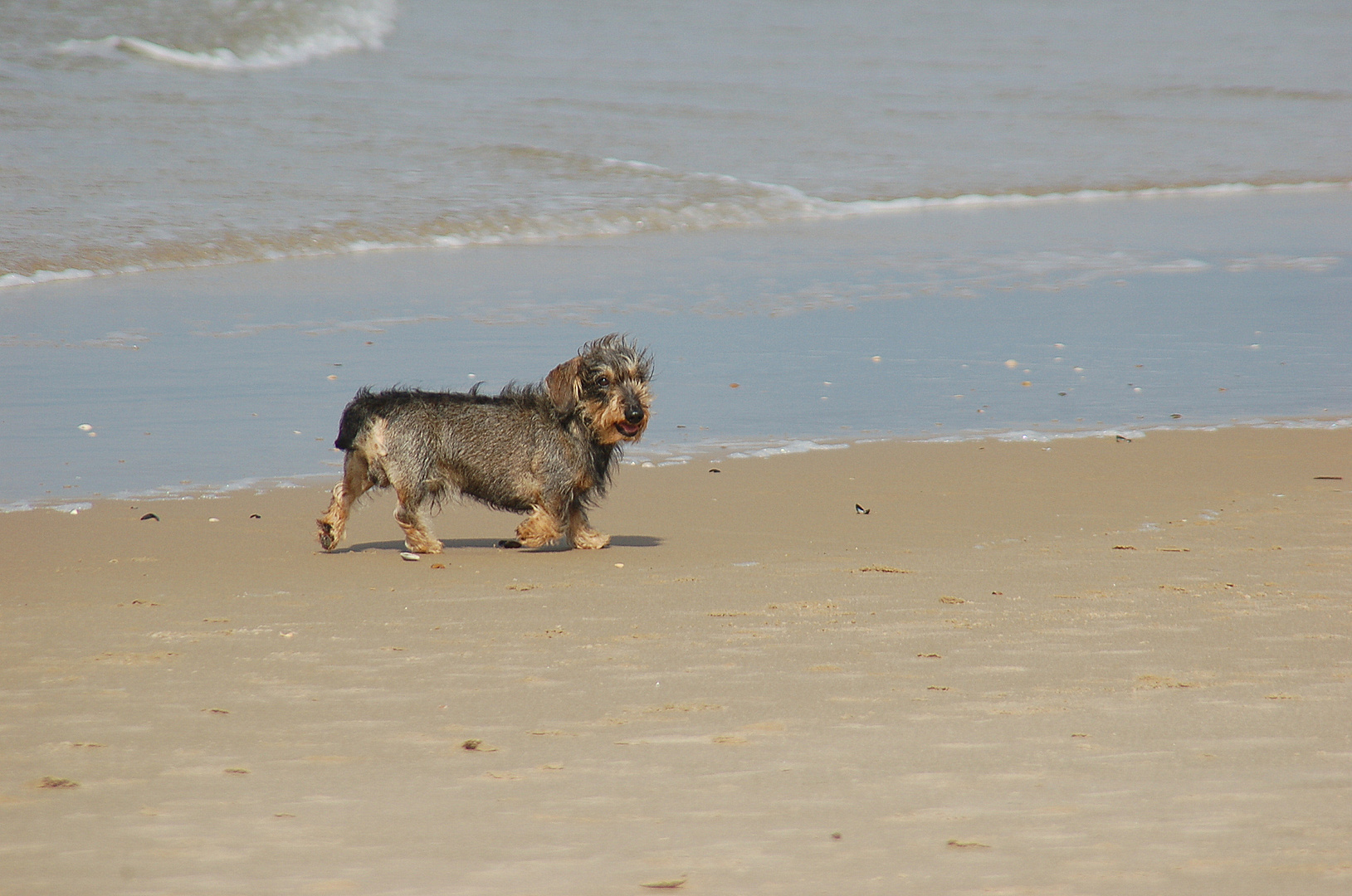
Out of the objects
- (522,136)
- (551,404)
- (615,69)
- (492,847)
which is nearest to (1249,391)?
(551,404)

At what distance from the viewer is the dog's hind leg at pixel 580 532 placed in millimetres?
6375

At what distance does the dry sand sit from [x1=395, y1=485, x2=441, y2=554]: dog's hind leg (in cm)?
11

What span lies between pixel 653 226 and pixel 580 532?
11.2 meters

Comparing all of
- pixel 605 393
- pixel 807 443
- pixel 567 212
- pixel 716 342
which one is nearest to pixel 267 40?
pixel 567 212

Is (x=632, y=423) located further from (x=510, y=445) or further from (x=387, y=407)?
(x=387, y=407)

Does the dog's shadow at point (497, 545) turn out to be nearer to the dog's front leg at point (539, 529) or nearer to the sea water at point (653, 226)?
the dog's front leg at point (539, 529)

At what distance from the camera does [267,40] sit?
1065 inches

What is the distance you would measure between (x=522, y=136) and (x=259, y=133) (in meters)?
3.56

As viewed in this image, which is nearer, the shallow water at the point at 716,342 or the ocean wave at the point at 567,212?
the shallow water at the point at 716,342

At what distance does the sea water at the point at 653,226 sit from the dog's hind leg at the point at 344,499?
45.3 inches

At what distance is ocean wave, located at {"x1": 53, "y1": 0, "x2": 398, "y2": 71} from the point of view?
25047 mm

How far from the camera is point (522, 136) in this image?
850 inches

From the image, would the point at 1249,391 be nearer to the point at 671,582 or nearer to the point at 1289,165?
the point at 671,582

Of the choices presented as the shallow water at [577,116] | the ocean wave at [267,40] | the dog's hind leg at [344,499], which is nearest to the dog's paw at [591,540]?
the dog's hind leg at [344,499]
